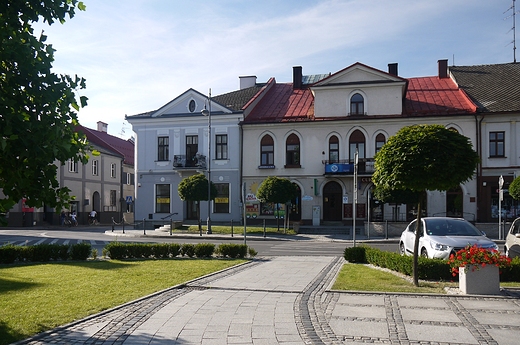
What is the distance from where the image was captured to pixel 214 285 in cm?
1095

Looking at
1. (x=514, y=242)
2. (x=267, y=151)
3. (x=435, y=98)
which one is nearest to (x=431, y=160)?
(x=514, y=242)

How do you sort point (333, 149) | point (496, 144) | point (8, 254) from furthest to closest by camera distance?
point (333, 149) → point (496, 144) → point (8, 254)

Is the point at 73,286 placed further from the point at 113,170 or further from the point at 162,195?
the point at 113,170

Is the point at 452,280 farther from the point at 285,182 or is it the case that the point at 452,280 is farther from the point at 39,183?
the point at 285,182

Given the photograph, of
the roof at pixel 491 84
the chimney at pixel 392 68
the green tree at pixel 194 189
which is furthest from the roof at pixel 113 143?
the roof at pixel 491 84

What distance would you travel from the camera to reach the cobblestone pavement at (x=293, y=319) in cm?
675

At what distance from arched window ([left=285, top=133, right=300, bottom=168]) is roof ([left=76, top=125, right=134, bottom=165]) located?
24.9 meters

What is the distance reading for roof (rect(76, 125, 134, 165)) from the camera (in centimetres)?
5400

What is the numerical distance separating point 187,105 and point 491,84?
23.4 metres

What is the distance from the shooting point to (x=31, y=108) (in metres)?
6.66

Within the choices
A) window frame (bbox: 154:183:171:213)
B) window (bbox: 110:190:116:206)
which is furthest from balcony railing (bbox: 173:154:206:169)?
window (bbox: 110:190:116:206)

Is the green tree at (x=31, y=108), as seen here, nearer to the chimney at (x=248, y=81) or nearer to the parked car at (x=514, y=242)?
the parked car at (x=514, y=242)

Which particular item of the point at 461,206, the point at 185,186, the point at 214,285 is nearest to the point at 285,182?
the point at 185,186

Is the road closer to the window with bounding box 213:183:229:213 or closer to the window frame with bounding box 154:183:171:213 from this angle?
the window with bounding box 213:183:229:213
